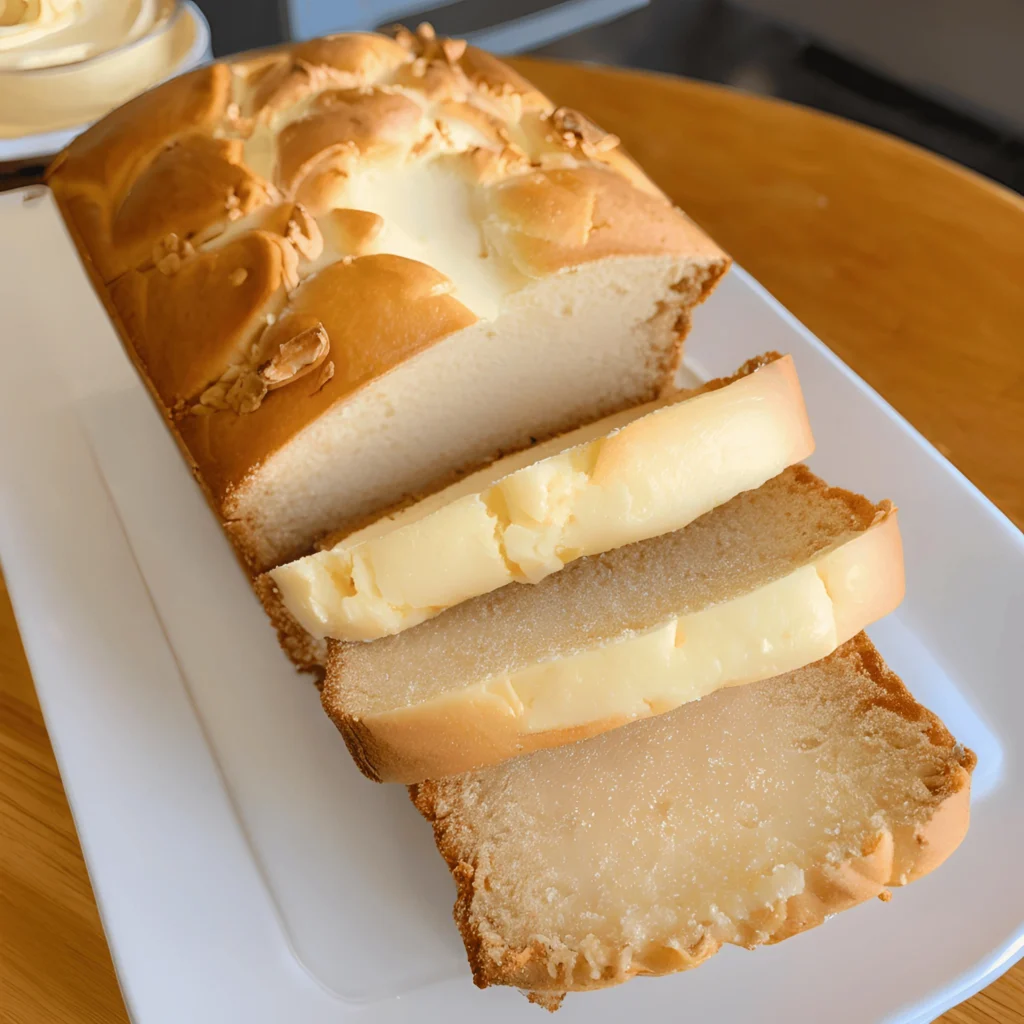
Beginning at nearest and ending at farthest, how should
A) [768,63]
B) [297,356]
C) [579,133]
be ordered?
[297,356] < [579,133] < [768,63]

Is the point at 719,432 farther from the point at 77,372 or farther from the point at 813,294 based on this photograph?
the point at 77,372

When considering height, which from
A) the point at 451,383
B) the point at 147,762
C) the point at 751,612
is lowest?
the point at 147,762

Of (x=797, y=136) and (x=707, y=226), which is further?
(x=797, y=136)

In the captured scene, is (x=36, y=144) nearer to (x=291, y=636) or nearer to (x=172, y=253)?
(x=172, y=253)

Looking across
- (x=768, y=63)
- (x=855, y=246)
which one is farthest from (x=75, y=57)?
(x=768, y=63)

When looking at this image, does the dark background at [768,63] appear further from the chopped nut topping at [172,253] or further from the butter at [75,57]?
the chopped nut topping at [172,253]

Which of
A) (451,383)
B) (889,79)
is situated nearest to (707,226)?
(451,383)

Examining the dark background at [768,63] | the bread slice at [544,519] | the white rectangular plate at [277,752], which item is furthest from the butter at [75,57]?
the dark background at [768,63]
